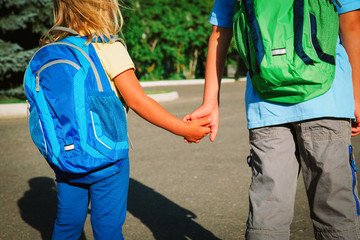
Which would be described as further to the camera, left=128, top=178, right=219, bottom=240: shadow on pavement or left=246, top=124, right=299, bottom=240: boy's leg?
left=128, top=178, right=219, bottom=240: shadow on pavement

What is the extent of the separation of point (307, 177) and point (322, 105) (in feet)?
1.16

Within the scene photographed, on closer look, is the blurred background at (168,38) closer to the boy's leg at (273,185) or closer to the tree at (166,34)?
the tree at (166,34)

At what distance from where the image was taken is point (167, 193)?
161 inches

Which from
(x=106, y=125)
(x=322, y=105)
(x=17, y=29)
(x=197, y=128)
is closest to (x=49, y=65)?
(x=106, y=125)

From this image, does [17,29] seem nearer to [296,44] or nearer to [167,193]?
[167,193]

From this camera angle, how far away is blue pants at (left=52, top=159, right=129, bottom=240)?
80.1 inches

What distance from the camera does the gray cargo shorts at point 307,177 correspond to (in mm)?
1743

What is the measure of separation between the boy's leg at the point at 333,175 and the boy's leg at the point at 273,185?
10 centimetres

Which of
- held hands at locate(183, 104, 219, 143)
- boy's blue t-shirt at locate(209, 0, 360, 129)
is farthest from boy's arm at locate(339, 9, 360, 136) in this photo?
held hands at locate(183, 104, 219, 143)

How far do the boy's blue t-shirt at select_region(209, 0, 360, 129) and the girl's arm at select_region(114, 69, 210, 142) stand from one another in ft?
1.36

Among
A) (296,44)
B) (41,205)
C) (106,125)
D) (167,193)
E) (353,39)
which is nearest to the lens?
(296,44)

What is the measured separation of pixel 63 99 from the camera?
1851 mm

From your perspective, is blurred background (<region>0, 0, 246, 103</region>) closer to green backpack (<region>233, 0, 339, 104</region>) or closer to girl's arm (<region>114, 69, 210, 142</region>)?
girl's arm (<region>114, 69, 210, 142</region>)

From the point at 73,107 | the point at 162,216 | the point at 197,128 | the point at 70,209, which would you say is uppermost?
the point at 73,107
